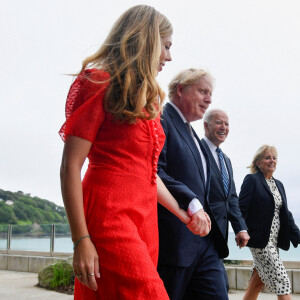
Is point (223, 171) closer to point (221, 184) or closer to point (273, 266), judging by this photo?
point (221, 184)

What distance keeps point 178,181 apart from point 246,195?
8.78ft

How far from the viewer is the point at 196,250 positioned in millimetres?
2795

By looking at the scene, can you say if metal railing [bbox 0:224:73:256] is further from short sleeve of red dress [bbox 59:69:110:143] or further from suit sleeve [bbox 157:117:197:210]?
short sleeve of red dress [bbox 59:69:110:143]

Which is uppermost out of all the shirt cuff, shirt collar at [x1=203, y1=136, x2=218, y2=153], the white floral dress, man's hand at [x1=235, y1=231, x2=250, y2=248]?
shirt collar at [x1=203, y1=136, x2=218, y2=153]

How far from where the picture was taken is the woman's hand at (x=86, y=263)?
5.44ft

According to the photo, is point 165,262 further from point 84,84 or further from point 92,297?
point 84,84

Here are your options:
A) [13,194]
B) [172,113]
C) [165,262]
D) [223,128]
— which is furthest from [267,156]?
[13,194]

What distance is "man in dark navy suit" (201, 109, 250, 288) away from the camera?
11.4 feet

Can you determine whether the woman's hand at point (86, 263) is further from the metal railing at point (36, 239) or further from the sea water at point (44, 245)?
the metal railing at point (36, 239)

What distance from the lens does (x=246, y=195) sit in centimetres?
529

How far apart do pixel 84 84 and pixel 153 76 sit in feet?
0.86

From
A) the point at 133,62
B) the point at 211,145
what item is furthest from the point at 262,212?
the point at 133,62

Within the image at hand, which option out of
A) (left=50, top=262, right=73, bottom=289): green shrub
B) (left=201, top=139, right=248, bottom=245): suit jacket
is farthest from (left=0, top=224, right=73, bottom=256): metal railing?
(left=201, top=139, right=248, bottom=245): suit jacket

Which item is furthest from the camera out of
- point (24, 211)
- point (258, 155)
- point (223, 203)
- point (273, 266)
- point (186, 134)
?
point (24, 211)
